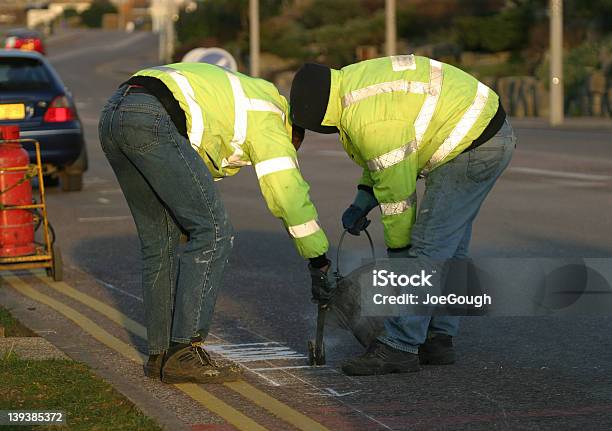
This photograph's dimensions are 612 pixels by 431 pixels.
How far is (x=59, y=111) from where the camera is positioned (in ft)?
54.0

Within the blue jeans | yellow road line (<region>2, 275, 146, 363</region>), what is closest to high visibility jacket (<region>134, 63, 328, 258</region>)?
the blue jeans

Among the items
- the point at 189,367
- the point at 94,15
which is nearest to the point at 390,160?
the point at 189,367

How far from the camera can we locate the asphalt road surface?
619cm

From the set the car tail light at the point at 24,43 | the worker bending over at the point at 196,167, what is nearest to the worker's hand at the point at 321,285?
the worker bending over at the point at 196,167

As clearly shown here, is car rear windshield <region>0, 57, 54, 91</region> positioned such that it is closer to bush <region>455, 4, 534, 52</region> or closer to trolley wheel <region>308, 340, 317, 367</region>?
trolley wheel <region>308, 340, 317, 367</region>

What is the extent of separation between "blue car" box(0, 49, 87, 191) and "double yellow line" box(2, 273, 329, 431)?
5493mm

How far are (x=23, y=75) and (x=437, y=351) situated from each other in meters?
10.1

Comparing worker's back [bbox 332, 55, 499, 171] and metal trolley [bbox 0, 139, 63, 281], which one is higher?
worker's back [bbox 332, 55, 499, 171]

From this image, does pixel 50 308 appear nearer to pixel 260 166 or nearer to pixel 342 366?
pixel 342 366

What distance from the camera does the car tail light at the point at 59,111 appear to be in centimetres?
1634

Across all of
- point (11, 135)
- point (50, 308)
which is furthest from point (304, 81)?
point (11, 135)

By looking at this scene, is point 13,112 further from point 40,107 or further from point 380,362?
point 380,362

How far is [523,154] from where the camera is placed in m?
22.5

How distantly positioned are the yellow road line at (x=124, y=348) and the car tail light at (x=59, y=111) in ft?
19.1
